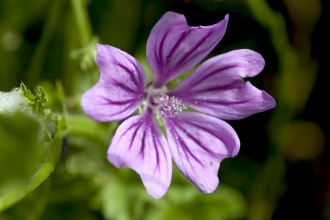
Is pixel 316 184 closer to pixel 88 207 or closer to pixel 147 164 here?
pixel 88 207

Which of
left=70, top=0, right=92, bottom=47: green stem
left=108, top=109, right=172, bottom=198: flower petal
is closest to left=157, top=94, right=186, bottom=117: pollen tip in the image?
left=108, top=109, right=172, bottom=198: flower petal

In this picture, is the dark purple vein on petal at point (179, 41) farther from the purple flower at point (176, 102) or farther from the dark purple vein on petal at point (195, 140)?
the dark purple vein on petal at point (195, 140)

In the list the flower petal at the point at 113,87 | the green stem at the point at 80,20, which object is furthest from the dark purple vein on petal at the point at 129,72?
the green stem at the point at 80,20

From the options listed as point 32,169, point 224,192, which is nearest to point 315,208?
point 224,192

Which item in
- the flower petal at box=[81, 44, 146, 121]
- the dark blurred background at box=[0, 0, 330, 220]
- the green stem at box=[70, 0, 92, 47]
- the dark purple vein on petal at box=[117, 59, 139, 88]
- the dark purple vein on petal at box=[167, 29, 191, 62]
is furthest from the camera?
the dark blurred background at box=[0, 0, 330, 220]

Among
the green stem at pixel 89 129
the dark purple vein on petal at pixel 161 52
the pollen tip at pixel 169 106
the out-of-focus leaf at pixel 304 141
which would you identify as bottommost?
the out-of-focus leaf at pixel 304 141

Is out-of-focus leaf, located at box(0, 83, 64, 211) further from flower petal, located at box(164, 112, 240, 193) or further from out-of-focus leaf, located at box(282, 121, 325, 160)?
out-of-focus leaf, located at box(282, 121, 325, 160)

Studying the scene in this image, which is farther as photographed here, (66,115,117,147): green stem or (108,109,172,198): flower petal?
(66,115,117,147): green stem
